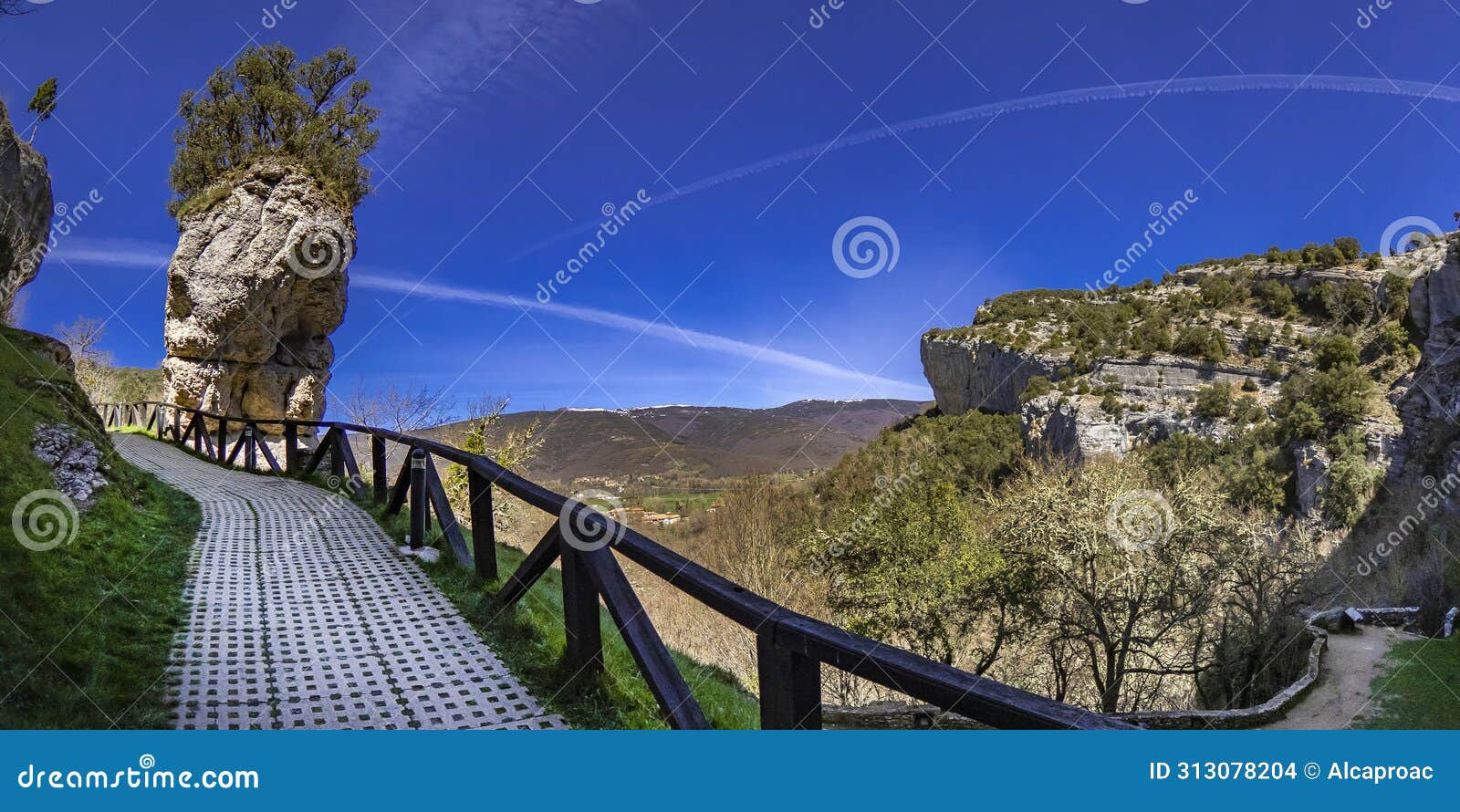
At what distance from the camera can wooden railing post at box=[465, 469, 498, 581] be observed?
447 cm

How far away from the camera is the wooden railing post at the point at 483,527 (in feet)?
14.7

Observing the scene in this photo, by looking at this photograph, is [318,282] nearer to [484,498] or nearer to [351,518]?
[351,518]

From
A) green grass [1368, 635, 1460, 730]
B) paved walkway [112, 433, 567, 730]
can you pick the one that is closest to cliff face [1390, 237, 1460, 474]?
green grass [1368, 635, 1460, 730]

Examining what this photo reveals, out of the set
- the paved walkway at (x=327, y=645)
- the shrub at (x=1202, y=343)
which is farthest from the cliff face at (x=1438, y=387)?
the paved walkway at (x=327, y=645)

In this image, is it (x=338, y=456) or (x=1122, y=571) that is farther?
(x=1122, y=571)

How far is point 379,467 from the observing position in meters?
7.03

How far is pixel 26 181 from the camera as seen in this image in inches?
346

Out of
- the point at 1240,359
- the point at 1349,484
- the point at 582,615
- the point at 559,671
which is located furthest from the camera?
the point at 1240,359

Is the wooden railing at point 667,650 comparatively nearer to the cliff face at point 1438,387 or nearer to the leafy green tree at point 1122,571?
the leafy green tree at point 1122,571

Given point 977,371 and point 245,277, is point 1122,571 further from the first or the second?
point 977,371

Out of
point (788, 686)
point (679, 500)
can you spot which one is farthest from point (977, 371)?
point (788, 686)

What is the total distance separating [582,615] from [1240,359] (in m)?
58.7

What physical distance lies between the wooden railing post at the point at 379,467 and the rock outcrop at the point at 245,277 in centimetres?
1814

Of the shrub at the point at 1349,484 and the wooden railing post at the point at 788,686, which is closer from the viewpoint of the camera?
the wooden railing post at the point at 788,686
